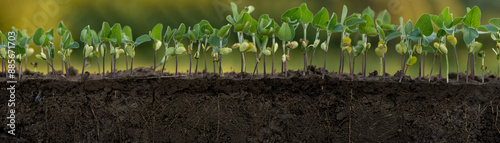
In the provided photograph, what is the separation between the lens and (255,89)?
78.0 inches

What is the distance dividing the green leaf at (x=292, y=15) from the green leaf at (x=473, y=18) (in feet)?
2.42

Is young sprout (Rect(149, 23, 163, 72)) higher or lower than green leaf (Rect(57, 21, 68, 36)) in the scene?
lower

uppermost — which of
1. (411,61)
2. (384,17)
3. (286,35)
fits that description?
(384,17)

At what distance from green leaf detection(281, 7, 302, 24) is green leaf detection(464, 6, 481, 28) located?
0.74 m

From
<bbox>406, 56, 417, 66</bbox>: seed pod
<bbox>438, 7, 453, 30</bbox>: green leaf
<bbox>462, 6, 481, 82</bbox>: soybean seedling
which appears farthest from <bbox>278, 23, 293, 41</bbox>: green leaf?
<bbox>462, 6, 481, 82</bbox>: soybean seedling

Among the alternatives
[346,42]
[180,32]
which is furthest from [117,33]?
[346,42]

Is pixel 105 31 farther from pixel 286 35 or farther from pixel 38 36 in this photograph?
pixel 286 35

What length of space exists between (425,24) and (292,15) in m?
0.59

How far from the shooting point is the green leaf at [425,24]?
1971mm

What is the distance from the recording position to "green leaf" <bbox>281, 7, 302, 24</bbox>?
79.0 inches

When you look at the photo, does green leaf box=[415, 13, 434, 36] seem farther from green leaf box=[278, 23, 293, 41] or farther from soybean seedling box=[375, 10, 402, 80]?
green leaf box=[278, 23, 293, 41]

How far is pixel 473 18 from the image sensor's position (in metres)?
1.96

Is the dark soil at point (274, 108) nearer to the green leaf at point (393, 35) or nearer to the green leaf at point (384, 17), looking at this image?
the green leaf at point (393, 35)

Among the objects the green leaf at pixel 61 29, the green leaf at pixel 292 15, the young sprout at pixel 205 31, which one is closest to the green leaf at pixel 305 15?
the green leaf at pixel 292 15
